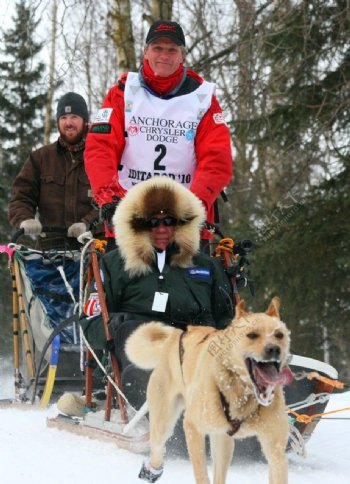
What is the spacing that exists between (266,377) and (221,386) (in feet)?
0.86

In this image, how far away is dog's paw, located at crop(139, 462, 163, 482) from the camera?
3.06 metres

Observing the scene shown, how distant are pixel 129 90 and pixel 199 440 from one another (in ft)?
8.05

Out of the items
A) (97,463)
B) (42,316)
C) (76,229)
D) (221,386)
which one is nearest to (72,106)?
(76,229)

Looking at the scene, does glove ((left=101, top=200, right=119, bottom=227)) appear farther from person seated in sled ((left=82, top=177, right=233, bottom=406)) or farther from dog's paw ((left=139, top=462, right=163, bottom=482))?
dog's paw ((left=139, top=462, right=163, bottom=482))

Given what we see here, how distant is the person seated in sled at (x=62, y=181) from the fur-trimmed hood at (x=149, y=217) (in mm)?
1718

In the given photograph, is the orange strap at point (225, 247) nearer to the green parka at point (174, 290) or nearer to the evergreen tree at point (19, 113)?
the green parka at point (174, 290)

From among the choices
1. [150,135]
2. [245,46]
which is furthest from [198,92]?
[245,46]

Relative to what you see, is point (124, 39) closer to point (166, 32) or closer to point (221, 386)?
point (166, 32)

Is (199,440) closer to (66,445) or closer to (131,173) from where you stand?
(66,445)

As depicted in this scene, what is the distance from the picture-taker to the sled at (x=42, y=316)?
5121 mm

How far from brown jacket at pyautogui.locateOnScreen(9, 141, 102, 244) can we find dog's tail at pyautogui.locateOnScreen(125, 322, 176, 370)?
7.99 ft

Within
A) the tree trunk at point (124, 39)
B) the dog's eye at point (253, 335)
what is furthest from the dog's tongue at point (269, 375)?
the tree trunk at point (124, 39)

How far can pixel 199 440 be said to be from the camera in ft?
8.95

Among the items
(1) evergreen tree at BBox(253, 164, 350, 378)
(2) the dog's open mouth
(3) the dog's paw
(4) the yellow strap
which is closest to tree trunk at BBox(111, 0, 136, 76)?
(1) evergreen tree at BBox(253, 164, 350, 378)
